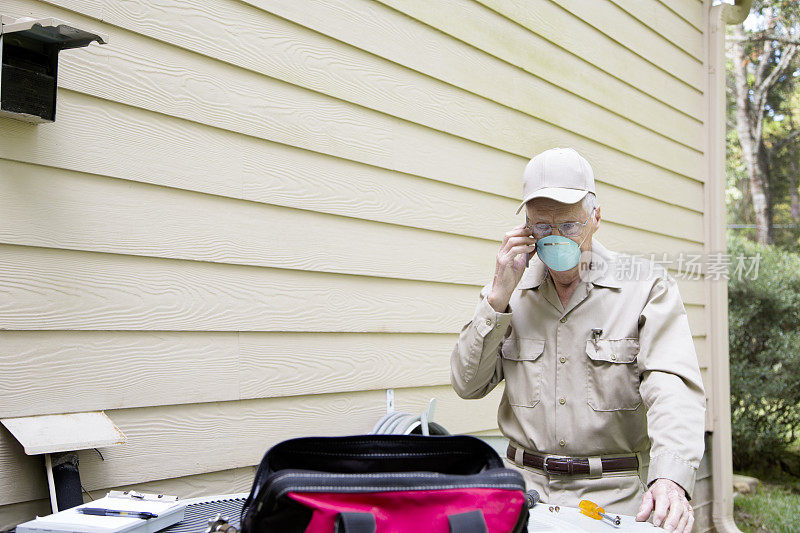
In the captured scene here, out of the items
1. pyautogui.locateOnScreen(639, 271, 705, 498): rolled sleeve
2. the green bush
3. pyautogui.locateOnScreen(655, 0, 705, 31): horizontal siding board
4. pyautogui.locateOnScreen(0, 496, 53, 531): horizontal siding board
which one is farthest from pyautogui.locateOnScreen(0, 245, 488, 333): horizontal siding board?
the green bush

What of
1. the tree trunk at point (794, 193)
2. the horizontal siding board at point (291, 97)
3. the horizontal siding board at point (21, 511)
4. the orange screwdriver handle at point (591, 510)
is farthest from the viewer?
the tree trunk at point (794, 193)

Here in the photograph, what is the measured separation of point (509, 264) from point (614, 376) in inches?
17.9

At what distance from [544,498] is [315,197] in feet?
4.16

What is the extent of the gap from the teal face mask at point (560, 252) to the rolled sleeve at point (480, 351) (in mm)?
Answer: 208

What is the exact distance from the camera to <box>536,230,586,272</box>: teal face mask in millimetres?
2098

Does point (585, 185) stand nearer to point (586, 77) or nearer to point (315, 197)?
point (315, 197)

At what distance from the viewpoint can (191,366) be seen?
223 centimetres

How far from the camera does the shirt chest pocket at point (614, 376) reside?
84.3 inches

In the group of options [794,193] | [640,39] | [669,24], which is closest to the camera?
[640,39]

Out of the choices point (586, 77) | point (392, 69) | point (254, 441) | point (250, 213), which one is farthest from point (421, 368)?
point (586, 77)

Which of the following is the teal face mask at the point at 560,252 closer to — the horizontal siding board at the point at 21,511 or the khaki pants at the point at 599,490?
the khaki pants at the point at 599,490

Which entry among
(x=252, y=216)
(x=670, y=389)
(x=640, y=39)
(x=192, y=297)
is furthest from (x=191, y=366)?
(x=640, y=39)

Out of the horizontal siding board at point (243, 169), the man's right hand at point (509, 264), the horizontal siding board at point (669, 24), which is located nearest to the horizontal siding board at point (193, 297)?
the horizontal siding board at point (243, 169)

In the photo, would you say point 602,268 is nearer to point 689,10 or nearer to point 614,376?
point 614,376
